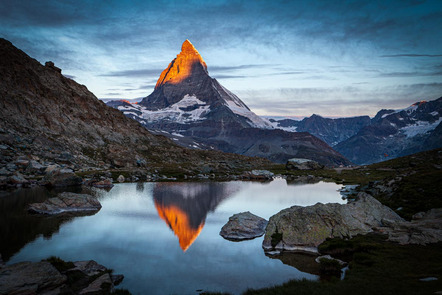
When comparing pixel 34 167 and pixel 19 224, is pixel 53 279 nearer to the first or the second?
pixel 19 224

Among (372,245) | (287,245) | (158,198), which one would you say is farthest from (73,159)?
(372,245)

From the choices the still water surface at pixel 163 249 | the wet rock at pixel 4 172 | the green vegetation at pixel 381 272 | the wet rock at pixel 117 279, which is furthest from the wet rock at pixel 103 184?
the green vegetation at pixel 381 272

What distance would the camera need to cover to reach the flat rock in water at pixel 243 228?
38844 millimetres

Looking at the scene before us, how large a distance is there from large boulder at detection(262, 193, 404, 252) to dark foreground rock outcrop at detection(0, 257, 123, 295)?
17597 mm

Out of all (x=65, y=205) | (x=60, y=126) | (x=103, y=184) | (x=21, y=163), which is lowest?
(x=103, y=184)

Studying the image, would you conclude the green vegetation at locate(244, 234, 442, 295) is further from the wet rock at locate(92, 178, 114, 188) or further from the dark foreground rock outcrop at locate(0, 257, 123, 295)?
the wet rock at locate(92, 178, 114, 188)

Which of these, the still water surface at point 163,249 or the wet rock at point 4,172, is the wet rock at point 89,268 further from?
the wet rock at point 4,172

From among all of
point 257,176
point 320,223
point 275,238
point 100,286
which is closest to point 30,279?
point 100,286

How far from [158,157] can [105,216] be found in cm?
11523

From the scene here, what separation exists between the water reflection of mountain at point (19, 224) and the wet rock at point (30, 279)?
738cm

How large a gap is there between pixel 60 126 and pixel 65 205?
9714cm

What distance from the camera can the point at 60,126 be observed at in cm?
13500

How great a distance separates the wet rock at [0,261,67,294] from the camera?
63.8ft

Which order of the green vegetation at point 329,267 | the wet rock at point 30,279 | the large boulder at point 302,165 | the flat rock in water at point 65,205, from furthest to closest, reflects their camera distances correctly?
the large boulder at point 302,165
the flat rock in water at point 65,205
the green vegetation at point 329,267
the wet rock at point 30,279
